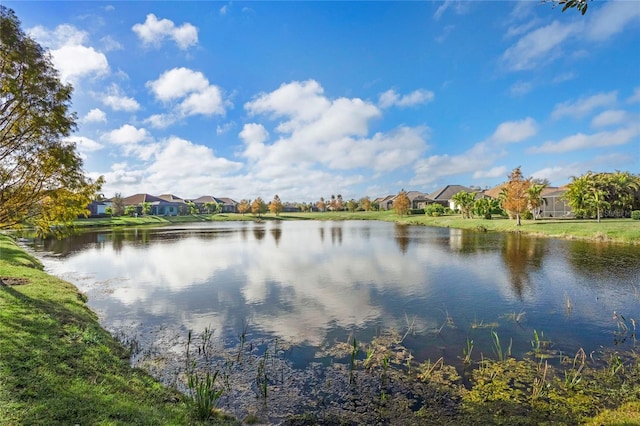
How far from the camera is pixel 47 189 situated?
1296cm

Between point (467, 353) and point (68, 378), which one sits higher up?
point (68, 378)

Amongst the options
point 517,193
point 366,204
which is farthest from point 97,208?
point 517,193

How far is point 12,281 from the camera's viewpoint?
48.2ft

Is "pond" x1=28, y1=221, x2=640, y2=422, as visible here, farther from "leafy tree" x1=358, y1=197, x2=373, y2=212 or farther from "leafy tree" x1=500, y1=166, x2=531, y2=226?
"leafy tree" x1=358, y1=197, x2=373, y2=212

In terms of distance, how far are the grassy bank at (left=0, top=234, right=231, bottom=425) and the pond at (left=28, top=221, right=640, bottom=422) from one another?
1261 mm

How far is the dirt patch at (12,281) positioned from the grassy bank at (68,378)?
10.6 feet

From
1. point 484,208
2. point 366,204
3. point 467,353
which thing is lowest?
point 467,353

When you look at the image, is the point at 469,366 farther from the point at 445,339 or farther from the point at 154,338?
the point at 154,338

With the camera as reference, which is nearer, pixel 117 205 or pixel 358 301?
pixel 358 301

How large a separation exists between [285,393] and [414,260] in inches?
797

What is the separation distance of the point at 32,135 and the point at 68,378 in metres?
9.09

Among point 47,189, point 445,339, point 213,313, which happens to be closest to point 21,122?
point 47,189

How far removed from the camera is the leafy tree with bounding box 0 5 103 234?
427 inches

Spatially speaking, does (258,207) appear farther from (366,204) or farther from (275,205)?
(366,204)
